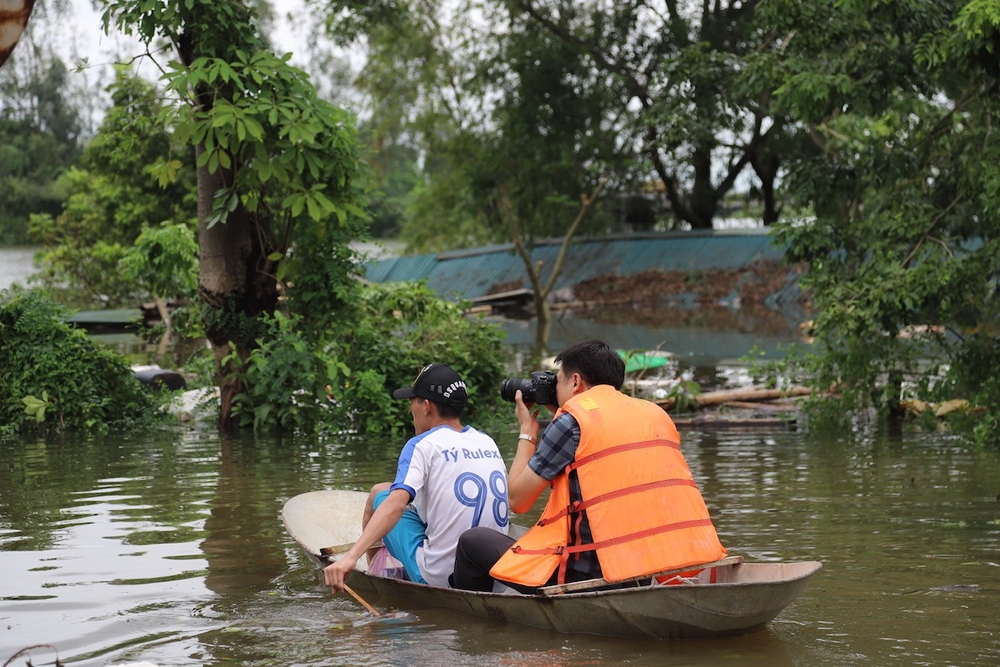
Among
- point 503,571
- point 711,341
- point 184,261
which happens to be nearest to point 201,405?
point 184,261

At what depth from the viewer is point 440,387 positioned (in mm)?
5887

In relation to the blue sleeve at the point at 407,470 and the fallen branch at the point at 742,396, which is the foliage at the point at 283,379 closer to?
the fallen branch at the point at 742,396

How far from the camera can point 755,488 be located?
9.67 m

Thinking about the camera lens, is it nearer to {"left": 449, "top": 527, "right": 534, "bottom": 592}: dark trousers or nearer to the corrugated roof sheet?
{"left": 449, "top": 527, "right": 534, "bottom": 592}: dark trousers

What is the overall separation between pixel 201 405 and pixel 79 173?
23.3 m

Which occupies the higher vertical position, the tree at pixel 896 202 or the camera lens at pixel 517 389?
the tree at pixel 896 202

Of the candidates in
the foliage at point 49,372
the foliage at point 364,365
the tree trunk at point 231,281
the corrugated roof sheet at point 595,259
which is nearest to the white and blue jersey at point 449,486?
the foliage at point 364,365

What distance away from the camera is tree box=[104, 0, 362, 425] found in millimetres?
11523

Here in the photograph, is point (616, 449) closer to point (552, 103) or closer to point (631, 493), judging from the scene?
point (631, 493)

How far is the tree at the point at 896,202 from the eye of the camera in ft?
36.8

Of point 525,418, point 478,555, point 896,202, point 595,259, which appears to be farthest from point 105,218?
point 525,418

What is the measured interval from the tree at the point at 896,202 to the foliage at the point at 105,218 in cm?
1903

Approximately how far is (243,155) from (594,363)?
7.84 metres

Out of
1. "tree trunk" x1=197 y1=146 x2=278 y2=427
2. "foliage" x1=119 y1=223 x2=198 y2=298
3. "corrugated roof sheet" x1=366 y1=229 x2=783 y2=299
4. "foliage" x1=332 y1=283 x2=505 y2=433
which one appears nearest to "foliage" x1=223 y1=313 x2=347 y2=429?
"tree trunk" x1=197 y1=146 x2=278 y2=427
